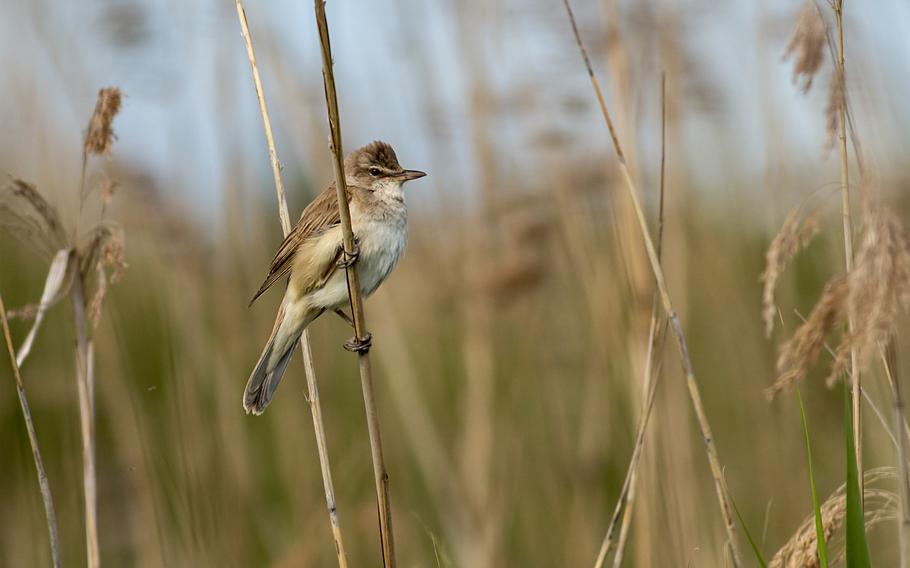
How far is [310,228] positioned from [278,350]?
349 mm

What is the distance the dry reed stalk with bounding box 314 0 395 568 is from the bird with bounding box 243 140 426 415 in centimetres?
62

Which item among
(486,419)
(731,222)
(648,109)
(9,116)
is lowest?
(486,419)

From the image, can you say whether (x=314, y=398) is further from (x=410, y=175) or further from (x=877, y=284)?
(x=877, y=284)

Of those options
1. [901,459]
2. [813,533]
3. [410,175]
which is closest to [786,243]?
[901,459]

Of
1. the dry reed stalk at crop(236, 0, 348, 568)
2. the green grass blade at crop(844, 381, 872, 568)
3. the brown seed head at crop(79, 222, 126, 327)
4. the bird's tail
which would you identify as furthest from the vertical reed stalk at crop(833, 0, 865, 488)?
the bird's tail

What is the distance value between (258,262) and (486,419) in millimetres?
1052

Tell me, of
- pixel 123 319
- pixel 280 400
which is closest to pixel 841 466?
pixel 280 400

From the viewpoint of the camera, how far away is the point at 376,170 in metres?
2.73

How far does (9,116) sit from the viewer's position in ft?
11.2

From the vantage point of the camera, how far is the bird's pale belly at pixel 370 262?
2500mm

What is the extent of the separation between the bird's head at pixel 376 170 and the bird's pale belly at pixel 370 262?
0.17 meters

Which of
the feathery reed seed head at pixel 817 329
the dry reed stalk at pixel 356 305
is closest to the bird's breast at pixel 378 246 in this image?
the dry reed stalk at pixel 356 305

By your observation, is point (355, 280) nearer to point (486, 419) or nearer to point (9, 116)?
point (486, 419)

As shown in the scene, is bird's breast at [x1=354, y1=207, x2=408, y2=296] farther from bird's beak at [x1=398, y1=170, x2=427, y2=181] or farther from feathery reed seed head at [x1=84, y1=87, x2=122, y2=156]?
feathery reed seed head at [x1=84, y1=87, x2=122, y2=156]
